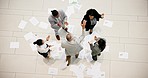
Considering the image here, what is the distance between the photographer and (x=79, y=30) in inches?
127

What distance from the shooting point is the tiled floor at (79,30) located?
9.84 ft

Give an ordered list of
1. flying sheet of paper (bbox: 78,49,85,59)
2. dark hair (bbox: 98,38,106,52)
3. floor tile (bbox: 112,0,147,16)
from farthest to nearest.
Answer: floor tile (bbox: 112,0,147,16) < flying sheet of paper (bbox: 78,49,85,59) < dark hair (bbox: 98,38,106,52)

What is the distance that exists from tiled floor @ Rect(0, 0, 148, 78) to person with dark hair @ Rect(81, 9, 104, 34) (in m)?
0.20

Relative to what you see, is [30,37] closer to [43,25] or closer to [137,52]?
[43,25]

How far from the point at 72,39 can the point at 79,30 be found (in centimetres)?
41

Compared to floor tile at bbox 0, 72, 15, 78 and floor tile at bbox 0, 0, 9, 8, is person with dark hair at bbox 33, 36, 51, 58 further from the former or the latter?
floor tile at bbox 0, 0, 9, 8

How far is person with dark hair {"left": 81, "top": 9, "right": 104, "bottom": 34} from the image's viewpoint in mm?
2964

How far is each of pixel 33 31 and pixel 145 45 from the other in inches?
62.1

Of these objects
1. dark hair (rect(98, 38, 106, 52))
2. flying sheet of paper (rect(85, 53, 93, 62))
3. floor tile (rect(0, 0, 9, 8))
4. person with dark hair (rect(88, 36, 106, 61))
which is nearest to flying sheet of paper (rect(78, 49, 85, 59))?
flying sheet of paper (rect(85, 53, 93, 62))

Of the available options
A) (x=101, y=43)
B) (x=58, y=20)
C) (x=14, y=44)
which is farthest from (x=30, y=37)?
(x=101, y=43)

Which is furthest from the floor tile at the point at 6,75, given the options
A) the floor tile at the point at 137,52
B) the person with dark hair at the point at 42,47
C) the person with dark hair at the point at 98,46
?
the floor tile at the point at 137,52

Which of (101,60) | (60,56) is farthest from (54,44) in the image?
(101,60)

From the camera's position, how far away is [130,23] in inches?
128

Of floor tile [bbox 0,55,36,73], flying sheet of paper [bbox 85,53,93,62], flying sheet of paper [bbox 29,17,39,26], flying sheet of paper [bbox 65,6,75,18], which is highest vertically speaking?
flying sheet of paper [bbox 65,6,75,18]
